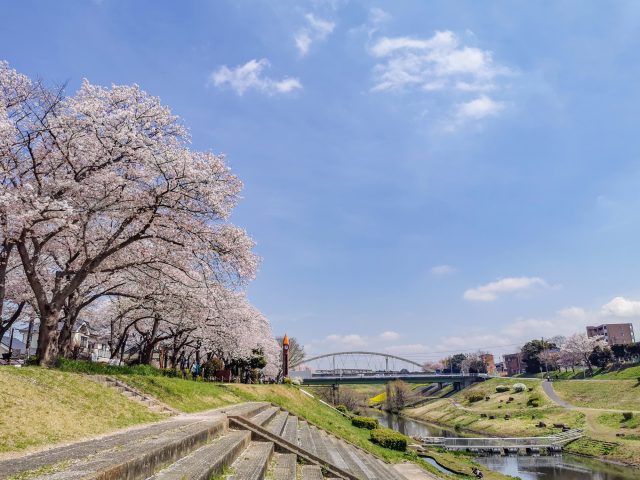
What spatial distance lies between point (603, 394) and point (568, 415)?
12221 millimetres

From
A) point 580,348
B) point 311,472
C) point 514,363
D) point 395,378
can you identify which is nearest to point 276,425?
point 311,472

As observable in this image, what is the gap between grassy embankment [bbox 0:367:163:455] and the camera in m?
7.60

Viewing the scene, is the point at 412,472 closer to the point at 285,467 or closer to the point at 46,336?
the point at 285,467

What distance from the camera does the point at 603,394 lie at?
65.8 m

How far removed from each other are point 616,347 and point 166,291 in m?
99.0

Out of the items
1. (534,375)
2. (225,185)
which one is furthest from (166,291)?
(534,375)

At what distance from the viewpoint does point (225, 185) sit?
1562 centimetres

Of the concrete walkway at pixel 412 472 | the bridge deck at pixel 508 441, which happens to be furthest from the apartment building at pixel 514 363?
the concrete walkway at pixel 412 472

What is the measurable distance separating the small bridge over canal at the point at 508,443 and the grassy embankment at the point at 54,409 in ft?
123

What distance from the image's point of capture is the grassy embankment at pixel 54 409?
760cm

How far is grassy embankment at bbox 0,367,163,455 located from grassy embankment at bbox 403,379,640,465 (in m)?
43.3

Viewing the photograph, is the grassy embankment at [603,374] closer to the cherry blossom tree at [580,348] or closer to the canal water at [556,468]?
the cherry blossom tree at [580,348]

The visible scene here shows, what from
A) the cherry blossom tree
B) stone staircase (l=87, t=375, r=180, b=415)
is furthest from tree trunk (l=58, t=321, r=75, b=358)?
the cherry blossom tree

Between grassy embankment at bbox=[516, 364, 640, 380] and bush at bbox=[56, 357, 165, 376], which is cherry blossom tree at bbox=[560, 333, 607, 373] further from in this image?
bush at bbox=[56, 357, 165, 376]
